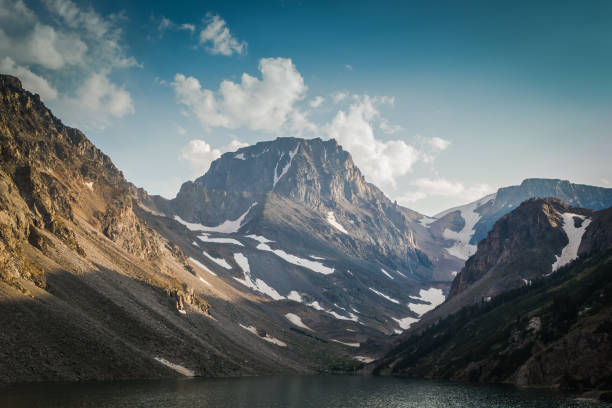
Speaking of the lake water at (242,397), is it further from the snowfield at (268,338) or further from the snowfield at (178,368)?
the snowfield at (268,338)

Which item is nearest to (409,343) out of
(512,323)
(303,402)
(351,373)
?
(351,373)

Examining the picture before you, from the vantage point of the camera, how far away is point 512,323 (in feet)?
398

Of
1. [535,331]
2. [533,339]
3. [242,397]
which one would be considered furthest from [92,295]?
[535,331]

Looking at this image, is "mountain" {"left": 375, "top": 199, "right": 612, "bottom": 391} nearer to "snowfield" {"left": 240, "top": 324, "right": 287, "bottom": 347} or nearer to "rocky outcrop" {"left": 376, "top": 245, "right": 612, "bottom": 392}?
"rocky outcrop" {"left": 376, "top": 245, "right": 612, "bottom": 392}

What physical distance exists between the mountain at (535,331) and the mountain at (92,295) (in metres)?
44.7

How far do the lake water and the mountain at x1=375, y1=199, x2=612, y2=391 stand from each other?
933 centimetres

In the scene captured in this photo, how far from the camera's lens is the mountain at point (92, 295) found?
74.6 m

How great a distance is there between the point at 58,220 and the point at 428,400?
103 metres

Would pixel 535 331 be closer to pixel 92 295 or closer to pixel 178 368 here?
pixel 178 368

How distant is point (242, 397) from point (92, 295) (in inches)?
1871

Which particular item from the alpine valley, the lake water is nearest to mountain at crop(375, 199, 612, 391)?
the alpine valley

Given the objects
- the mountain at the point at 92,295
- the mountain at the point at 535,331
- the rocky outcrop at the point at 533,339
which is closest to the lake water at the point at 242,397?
the rocky outcrop at the point at 533,339

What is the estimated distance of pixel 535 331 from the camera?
101750 mm

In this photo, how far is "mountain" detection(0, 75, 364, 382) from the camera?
245ft
